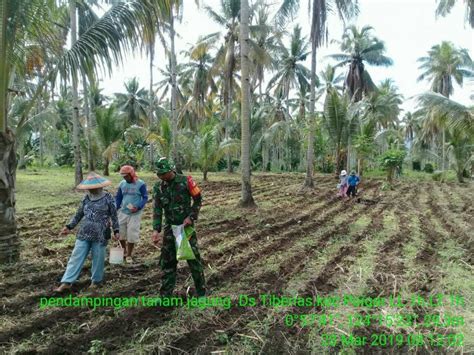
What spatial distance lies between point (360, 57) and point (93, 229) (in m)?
29.4

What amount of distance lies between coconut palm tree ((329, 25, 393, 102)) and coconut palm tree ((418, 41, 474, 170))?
4.98 metres

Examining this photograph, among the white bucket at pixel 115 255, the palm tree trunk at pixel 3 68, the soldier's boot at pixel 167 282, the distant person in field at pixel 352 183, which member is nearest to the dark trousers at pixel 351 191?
A: the distant person in field at pixel 352 183

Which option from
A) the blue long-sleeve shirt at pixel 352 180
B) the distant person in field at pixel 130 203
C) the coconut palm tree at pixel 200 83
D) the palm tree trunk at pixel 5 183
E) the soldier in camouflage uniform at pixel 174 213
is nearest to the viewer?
the soldier in camouflage uniform at pixel 174 213

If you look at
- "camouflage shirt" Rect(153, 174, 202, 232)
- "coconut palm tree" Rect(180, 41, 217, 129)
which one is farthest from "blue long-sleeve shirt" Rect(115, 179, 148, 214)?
"coconut palm tree" Rect(180, 41, 217, 129)

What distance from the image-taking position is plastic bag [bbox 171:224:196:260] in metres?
4.34

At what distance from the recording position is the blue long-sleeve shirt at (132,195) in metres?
5.97

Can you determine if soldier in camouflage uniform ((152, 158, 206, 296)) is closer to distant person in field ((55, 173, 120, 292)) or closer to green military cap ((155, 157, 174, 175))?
green military cap ((155, 157, 174, 175))

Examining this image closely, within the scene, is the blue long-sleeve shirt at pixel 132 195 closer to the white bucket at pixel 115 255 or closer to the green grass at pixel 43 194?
the white bucket at pixel 115 255

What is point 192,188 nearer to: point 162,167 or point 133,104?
point 162,167

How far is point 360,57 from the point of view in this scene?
30453 millimetres

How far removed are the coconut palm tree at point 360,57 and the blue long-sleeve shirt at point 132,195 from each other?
2611 centimetres

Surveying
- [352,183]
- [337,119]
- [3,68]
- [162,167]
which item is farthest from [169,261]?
[337,119]

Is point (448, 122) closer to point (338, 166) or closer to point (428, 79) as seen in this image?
point (338, 166)

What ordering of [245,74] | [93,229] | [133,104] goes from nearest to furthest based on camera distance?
[93,229] → [245,74] → [133,104]
